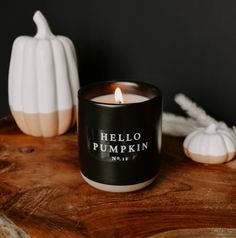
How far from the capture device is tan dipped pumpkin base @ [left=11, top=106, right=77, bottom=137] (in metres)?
0.81

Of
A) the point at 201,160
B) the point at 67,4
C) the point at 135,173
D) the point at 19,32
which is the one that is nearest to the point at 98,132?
the point at 135,173

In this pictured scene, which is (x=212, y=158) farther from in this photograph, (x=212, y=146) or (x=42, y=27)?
(x=42, y=27)

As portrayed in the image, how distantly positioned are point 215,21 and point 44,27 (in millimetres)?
332

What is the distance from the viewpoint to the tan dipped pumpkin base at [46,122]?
0.81m

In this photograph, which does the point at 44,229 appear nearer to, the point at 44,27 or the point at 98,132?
the point at 98,132

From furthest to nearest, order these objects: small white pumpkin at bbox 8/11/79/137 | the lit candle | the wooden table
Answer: small white pumpkin at bbox 8/11/79/137 < the lit candle < the wooden table

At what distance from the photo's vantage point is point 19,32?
1.17 metres

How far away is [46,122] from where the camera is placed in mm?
811

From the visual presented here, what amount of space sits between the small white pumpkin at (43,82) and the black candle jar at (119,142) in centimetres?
19

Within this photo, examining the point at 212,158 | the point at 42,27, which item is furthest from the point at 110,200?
the point at 42,27

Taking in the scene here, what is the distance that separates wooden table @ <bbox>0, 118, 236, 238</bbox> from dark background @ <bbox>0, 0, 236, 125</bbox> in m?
0.20

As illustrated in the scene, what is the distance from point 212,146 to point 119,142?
0.61ft

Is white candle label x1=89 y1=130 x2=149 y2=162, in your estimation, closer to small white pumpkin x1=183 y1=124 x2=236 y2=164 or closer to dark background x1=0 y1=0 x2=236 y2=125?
small white pumpkin x1=183 y1=124 x2=236 y2=164

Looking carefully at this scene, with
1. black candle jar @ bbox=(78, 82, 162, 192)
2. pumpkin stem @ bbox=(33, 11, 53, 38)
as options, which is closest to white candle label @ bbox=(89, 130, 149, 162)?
black candle jar @ bbox=(78, 82, 162, 192)
